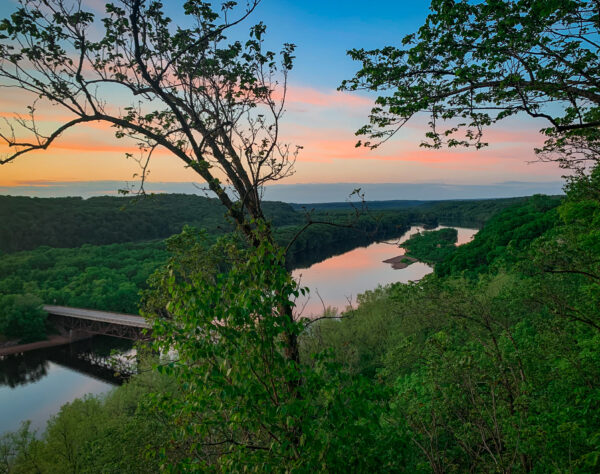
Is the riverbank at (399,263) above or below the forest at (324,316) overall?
below

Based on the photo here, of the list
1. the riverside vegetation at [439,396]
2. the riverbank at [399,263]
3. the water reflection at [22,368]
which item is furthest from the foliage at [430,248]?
the water reflection at [22,368]

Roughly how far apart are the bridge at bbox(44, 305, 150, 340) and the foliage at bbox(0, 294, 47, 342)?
2203mm

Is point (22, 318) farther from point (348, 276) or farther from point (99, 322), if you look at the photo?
point (348, 276)

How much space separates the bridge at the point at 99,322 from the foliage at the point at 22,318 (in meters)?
2.20

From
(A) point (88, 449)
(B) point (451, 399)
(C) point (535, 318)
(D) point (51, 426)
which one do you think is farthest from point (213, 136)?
(D) point (51, 426)

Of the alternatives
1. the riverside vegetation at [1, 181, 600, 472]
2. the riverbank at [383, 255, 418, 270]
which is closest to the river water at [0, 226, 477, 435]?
the riverbank at [383, 255, 418, 270]

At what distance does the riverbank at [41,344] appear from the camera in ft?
133

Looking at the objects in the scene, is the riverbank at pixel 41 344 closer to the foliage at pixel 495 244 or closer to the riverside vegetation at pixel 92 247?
the riverside vegetation at pixel 92 247

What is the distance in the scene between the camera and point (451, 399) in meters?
7.65

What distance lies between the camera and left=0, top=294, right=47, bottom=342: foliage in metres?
42.6

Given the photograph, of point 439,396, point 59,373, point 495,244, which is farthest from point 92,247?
point 439,396

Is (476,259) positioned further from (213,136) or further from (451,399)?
(213,136)

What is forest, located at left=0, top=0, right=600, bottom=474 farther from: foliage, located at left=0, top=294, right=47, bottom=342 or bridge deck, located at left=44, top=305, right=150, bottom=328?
foliage, located at left=0, top=294, right=47, bottom=342

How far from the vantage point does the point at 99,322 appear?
142 feet
